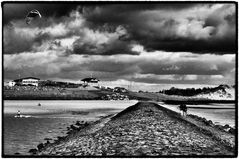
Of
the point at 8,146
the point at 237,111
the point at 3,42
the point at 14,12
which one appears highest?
the point at 14,12

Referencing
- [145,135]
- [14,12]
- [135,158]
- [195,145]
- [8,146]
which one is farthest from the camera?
[8,146]

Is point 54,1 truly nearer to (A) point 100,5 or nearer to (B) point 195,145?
(A) point 100,5

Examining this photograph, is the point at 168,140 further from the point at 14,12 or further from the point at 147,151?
the point at 14,12

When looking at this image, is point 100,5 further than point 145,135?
No

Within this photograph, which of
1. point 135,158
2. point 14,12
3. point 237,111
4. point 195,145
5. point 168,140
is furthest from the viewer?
point 168,140

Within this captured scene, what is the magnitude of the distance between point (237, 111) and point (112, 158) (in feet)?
15.2

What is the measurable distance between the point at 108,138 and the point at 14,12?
769 centimetres

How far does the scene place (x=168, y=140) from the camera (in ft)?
51.2

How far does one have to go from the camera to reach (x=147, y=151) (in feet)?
43.3

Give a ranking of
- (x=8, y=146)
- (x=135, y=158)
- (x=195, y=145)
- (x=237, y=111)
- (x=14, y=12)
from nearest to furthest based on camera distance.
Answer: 1. (x=135, y=158)
2. (x=237, y=111)
3. (x=14, y=12)
4. (x=195, y=145)
5. (x=8, y=146)

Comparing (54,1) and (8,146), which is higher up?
(54,1)

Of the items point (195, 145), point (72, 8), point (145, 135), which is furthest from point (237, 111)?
point (72, 8)

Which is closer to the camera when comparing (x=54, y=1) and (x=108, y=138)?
(x=54, y=1)

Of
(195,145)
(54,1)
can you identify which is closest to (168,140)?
(195,145)
